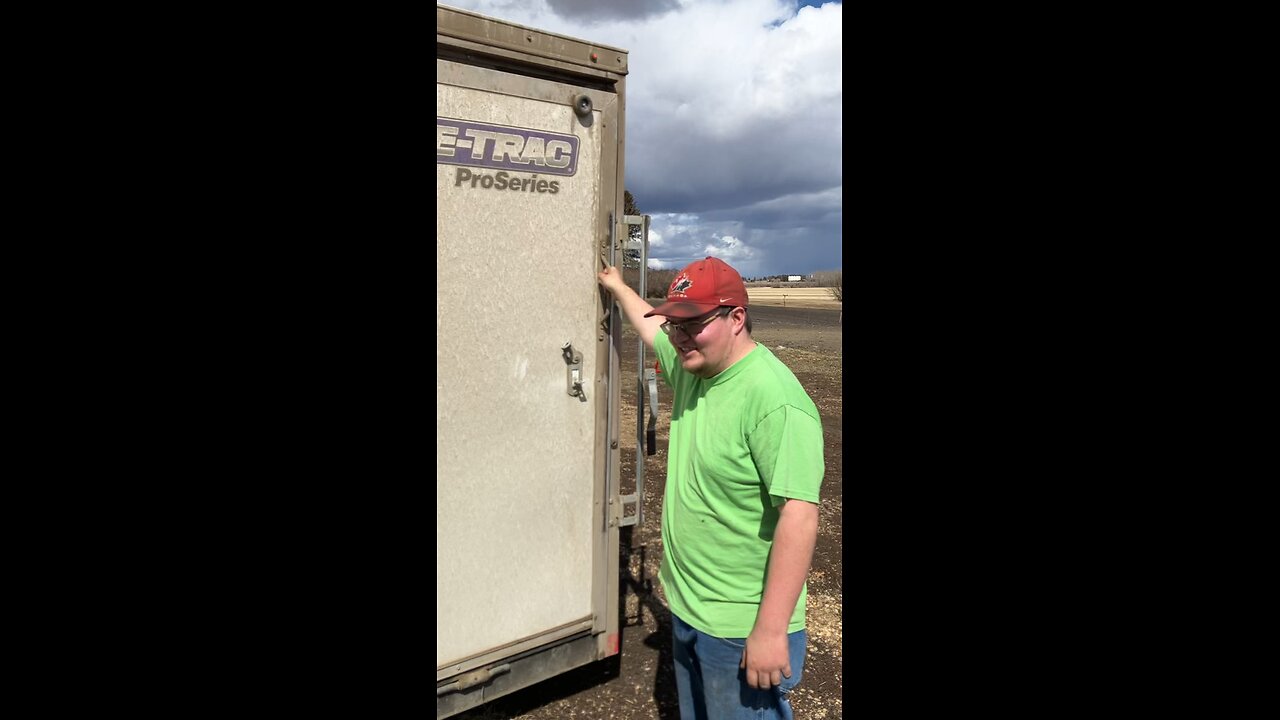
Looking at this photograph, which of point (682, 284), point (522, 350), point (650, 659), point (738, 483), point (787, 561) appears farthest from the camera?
point (650, 659)

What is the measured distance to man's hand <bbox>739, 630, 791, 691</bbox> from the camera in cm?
216

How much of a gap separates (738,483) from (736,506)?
0.08 meters

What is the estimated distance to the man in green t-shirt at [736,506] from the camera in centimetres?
215

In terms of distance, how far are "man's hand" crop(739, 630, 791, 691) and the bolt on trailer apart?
124 cm

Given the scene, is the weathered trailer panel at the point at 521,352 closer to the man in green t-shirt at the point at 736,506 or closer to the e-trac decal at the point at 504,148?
the e-trac decal at the point at 504,148

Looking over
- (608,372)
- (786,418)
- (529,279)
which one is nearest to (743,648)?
(786,418)

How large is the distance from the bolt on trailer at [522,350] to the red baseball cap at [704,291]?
0.72m

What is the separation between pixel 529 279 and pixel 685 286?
2.59 feet

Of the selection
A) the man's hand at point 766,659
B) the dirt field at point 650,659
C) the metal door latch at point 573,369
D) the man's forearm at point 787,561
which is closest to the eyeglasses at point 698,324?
the dirt field at point 650,659

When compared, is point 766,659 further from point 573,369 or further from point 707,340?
point 573,369

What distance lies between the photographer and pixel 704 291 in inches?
93.9

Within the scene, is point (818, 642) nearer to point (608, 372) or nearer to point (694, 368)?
point (608, 372)

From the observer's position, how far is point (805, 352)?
1847cm

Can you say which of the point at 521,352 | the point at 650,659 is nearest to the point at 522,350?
the point at 521,352
